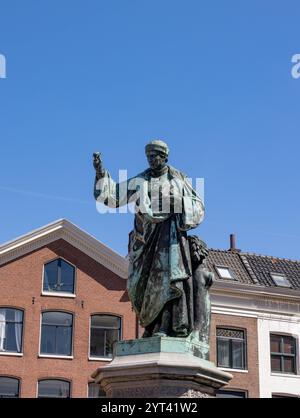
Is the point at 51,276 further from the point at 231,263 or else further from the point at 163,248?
the point at 163,248

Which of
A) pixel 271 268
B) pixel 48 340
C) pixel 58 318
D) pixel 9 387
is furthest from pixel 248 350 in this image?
pixel 9 387

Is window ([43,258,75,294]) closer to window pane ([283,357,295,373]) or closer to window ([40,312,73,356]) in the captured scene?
window ([40,312,73,356])

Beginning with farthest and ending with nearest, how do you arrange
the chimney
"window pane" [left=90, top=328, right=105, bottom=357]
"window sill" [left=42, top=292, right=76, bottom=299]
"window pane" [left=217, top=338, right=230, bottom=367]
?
the chimney < "window pane" [left=217, top=338, right=230, bottom=367] < "window sill" [left=42, top=292, right=76, bottom=299] < "window pane" [left=90, top=328, right=105, bottom=357]

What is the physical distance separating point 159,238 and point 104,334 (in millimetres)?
23671

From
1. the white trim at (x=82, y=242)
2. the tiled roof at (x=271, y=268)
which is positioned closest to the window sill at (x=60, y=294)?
the white trim at (x=82, y=242)

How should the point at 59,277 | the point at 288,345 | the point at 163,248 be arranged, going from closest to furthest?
the point at 163,248 → the point at 59,277 → the point at 288,345

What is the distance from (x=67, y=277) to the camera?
3266 cm

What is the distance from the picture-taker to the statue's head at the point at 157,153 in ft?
30.5

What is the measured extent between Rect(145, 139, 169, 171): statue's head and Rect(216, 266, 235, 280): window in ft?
81.5

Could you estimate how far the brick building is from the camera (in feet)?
102

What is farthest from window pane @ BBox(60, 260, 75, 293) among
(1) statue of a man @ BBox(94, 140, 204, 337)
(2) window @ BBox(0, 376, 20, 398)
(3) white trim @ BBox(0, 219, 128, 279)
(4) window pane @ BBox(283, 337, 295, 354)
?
(1) statue of a man @ BBox(94, 140, 204, 337)

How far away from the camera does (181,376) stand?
316 inches

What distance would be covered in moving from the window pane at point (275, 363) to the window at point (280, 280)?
3.10 metres
